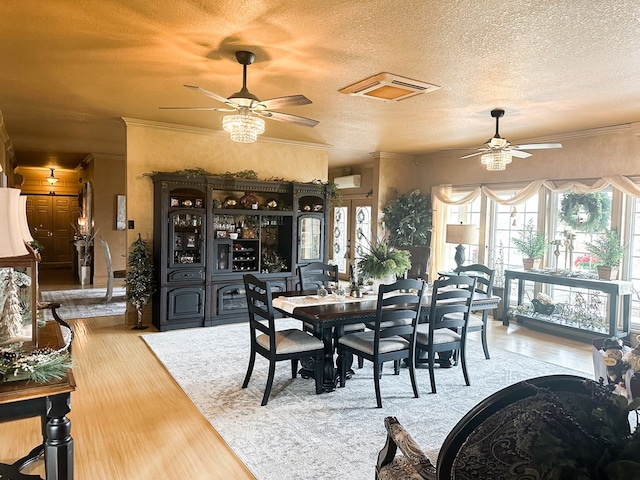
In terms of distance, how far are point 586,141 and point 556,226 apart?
1.26 m

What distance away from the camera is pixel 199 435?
10.2 feet

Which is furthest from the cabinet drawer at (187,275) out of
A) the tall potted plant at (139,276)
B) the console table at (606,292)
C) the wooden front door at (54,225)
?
the wooden front door at (54,225)

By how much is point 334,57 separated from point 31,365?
9.48 feet

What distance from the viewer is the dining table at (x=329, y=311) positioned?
355cm

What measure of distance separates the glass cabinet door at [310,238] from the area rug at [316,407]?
7.02 feet

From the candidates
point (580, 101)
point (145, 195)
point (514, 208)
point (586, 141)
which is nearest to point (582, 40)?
point (580, 101)

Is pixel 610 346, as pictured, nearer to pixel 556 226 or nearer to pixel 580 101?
pixel 580 101

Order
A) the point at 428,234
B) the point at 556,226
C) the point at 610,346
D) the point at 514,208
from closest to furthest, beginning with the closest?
1. the point at 610,346
2. the point at 556,226
3. the point at 514,208
4. the point at 428,234

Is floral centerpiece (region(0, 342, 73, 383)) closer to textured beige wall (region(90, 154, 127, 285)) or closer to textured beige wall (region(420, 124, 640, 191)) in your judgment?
textured beige wall (region(420, 124, 640, 191))

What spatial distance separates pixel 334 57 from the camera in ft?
11.6

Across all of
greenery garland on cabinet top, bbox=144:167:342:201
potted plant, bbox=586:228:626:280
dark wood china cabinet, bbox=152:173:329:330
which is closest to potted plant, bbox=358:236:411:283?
dark wood china cabinet, bbox=152:173:329:330

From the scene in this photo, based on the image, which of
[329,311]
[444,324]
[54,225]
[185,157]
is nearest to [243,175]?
[185,157]

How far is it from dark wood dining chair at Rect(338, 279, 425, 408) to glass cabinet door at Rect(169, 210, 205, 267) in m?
2.96

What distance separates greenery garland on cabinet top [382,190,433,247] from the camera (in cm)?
841
